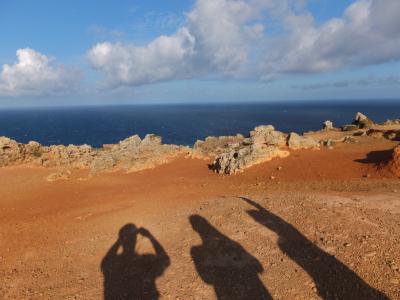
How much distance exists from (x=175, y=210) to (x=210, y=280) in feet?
18.4

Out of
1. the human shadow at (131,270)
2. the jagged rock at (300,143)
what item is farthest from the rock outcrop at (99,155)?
the human shadow at (131,270)

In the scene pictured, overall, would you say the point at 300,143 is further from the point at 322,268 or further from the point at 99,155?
the point at 99,155

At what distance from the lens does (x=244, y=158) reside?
21.0 metres

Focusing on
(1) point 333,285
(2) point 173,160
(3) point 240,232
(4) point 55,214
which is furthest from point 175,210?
(2) point 173,160

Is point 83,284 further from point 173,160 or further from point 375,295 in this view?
point 173,160

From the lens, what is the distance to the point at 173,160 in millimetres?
25422

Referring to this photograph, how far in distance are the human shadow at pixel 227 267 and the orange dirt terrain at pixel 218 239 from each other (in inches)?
1.2

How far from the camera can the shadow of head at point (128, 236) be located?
11161 mm

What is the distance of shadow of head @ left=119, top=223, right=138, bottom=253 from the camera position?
1116 cm

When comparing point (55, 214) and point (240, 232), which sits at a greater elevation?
point (240, 232)

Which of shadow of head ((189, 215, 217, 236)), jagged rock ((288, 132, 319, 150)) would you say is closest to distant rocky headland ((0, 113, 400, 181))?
jagged rock ((288, 132, 319, 150))

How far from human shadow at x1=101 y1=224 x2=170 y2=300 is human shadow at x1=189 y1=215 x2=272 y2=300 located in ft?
3.87

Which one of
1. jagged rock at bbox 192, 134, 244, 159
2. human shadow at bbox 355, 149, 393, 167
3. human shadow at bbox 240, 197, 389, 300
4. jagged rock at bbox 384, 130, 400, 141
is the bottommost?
jagged rock at bbox 192, 134, 244, 159

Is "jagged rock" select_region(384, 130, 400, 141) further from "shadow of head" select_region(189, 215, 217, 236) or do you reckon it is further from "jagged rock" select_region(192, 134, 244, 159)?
"shadow of head" select_region(189, 215, 217, 236)
